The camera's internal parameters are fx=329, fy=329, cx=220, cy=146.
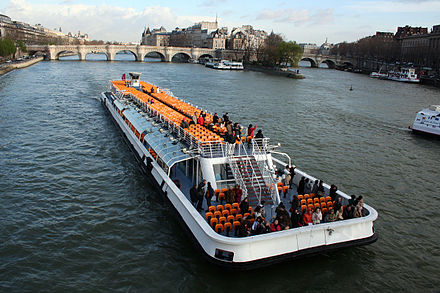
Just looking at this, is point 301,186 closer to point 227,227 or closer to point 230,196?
point 230,196

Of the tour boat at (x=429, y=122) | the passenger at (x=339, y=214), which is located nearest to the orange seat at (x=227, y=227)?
the passenger at (x=339, y=214)

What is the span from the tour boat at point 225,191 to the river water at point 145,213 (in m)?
0.93

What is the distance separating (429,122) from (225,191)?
89.9 feet

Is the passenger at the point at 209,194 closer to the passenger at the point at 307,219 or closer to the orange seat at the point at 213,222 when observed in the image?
the orange seat at the point at 213,222

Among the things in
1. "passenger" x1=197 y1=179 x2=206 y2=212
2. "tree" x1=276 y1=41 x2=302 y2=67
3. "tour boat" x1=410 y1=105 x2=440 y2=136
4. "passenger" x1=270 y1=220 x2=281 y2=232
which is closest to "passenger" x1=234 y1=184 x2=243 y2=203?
"passenger" x1=197 y1=179 x2=206 y2=212

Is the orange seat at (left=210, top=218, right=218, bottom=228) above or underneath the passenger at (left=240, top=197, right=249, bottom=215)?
underneath

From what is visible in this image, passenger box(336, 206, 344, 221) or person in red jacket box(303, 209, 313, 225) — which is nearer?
person in red jacket box(303, 209, 313, 225)

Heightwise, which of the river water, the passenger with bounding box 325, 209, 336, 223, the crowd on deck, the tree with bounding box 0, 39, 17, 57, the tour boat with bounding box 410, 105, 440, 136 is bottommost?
the river water

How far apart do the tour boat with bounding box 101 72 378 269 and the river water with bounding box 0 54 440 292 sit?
93 cm

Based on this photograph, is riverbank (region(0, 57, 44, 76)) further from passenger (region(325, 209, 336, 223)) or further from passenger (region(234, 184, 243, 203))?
passenger (region(325, 209, 336, 223))

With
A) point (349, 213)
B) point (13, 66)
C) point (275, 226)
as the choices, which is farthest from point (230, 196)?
point (13, 66)

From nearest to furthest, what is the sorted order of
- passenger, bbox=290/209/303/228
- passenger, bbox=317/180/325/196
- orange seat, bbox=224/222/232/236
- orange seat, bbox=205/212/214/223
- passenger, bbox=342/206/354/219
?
orange seat, bbox=224/222/232/236 < passenger, bbox=290/209/303/228 < orange seat, bbox=205/212/214/223 < passenger, bbox=342/206/354/219 < passenger, bbox=317/180/325/196

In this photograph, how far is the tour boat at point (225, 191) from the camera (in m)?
10.5

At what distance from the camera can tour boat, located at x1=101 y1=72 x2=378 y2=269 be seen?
10.5m
